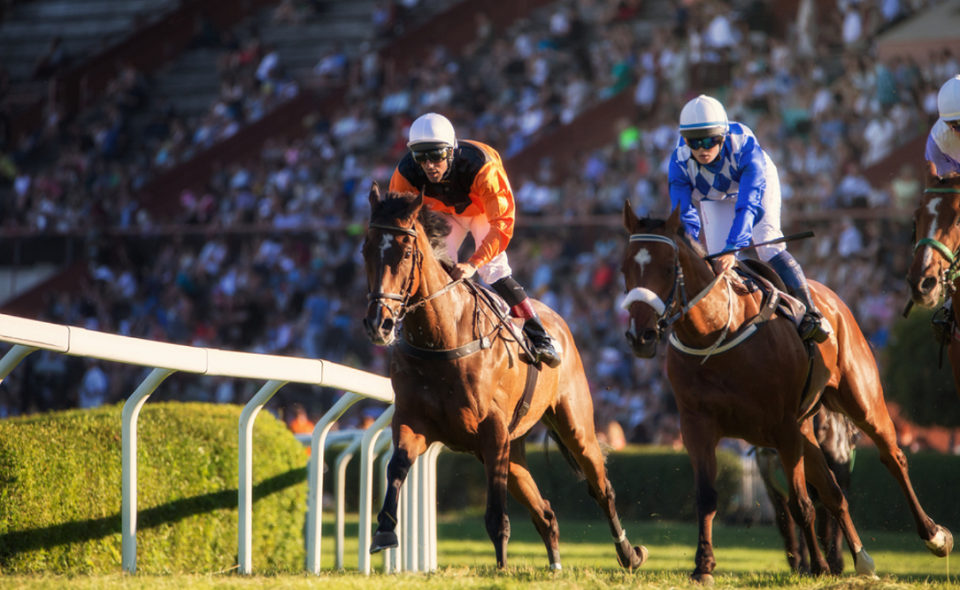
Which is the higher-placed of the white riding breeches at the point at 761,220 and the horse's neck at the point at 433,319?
the white riding breeches at the point at 761,220

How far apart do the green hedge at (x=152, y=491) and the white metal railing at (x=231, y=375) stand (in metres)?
0.30

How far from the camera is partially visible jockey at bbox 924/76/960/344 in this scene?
4633 millimetres

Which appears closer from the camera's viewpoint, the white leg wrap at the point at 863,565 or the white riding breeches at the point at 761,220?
the white leg wrap at the point at 863,565

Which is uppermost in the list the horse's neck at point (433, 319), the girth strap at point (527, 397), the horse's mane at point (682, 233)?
the horse's mane at point (682, 233)

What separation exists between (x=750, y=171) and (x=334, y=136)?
46.6ft

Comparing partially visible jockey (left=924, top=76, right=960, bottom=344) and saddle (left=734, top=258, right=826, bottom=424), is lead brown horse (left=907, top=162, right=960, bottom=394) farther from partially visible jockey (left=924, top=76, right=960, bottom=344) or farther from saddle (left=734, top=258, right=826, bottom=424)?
saddle (left=734, top=258, right=826, bottom=424)

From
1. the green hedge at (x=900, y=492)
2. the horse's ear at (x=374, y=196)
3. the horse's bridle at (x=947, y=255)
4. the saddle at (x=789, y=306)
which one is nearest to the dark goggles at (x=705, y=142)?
the saddle at (x=789, y=306)

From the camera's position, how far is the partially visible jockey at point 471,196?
4648 millimetres

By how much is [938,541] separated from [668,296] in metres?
1.98

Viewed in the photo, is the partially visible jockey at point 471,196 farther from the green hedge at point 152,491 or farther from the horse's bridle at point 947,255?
the horse's bridle at point 947,255

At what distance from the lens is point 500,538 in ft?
14.3

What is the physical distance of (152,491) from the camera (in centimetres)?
449

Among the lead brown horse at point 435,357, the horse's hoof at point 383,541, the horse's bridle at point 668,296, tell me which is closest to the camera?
the horse's hoof at point 383,541

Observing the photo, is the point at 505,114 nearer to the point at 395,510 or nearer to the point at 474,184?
the point at 474,184
